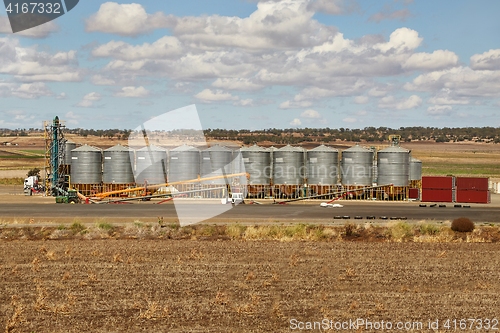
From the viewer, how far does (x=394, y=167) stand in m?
70.8

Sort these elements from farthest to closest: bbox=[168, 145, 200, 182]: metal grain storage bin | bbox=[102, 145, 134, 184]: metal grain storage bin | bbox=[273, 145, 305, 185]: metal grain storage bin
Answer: bbox=[168, 145, 200, 182]: metal grain storage bin
bbox=[102, 145, 134, 184]: metal grain storage bin
bbox=[273, 145, 305, 185]: metal grain storage bin

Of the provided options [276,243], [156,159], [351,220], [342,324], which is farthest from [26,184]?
[342,324]

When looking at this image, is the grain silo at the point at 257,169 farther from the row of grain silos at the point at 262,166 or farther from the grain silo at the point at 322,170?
the grain silo at the point at 322,170

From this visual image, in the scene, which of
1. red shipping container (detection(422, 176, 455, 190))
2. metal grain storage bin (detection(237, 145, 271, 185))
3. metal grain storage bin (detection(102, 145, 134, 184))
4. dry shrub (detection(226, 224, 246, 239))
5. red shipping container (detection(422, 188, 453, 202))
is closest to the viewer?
dry shrub (detection(226, 224, 246, 239))

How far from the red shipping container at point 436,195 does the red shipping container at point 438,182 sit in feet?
1.37

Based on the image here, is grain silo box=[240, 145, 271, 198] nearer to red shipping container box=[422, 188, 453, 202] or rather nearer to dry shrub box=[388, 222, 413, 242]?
red shipping container box=[422, 188, 453, 202]

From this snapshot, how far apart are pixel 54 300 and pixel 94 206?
36945 millimetres

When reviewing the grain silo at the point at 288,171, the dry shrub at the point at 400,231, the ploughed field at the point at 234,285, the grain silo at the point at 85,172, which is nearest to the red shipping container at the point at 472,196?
the grain silo at the point at 288,171

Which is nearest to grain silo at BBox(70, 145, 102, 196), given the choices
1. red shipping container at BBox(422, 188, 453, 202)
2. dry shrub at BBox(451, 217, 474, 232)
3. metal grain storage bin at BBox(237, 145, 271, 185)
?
metal grain storage bin at BBox(237, 145, 271, 185)

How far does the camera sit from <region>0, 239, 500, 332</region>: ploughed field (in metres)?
18.6

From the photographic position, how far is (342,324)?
58.6 ft

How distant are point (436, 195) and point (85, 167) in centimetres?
3763

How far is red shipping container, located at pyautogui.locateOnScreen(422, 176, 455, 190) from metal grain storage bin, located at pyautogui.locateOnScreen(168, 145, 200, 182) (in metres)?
24.5

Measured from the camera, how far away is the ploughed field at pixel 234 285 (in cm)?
1856
